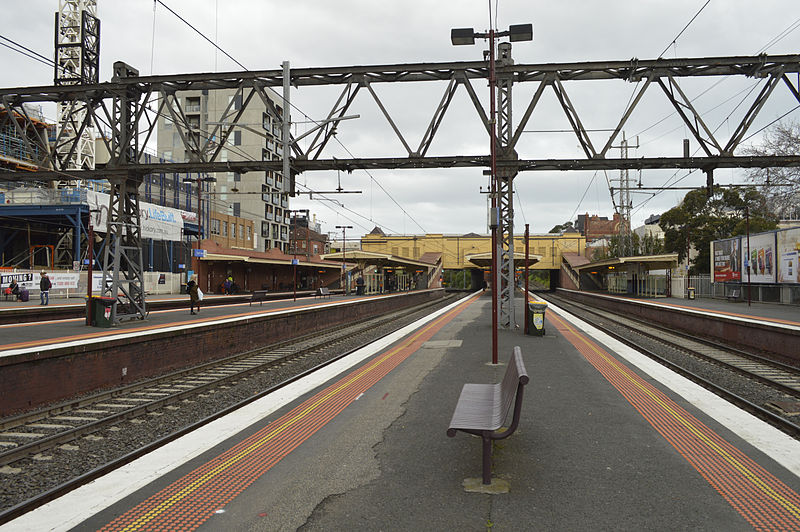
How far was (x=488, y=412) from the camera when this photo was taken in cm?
523

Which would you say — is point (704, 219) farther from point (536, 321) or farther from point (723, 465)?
point (723, 465)

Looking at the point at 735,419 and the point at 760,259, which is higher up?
the point at 760,259

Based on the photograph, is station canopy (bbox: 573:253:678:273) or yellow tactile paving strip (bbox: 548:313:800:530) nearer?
yellow tactile paving strip (bbox: 548:313:800:530)

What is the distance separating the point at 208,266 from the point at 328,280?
23.6m

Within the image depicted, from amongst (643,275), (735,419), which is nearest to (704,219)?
(643,275)

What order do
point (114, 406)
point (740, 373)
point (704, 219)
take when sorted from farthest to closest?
point (704, 219) < point (740, 373) < point (114, 406)

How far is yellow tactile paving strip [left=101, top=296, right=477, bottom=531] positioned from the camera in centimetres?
399

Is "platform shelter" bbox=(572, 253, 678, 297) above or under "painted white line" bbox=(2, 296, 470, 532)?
above

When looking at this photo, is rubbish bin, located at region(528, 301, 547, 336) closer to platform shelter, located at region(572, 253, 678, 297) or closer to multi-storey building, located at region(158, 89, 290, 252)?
platform shelter, located at region(572, 253, 678, 297)

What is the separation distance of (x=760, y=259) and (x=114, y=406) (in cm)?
3337

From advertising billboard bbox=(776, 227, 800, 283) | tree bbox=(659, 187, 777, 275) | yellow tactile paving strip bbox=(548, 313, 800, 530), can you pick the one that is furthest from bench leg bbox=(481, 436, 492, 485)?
tree bbox=(659, 187, 777, 275)

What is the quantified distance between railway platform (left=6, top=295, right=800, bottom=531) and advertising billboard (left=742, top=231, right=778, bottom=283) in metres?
25.8

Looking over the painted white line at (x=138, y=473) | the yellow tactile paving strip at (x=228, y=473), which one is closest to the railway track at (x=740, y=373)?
the yellow tactile paving strip at (x=228, y=473)

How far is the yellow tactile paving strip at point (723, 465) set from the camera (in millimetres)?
4051
